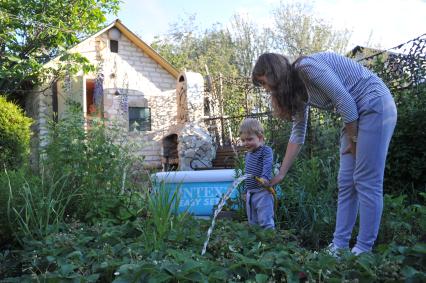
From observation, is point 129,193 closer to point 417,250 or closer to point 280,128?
point 417,250

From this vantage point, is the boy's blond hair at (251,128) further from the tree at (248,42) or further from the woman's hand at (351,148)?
the tree at (248,42)

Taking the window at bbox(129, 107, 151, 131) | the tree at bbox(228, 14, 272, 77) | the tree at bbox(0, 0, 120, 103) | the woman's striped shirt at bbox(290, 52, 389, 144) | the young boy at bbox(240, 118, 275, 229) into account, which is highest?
the tree at bbox(228, 14, 272, 77)

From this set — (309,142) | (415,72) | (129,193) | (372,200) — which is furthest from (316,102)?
(309,142)

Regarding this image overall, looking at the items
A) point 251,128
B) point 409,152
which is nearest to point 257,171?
point 251,128

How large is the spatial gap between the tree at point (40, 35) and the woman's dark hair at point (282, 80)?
7.79 metres

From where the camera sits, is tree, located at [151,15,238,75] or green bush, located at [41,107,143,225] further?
tree, located at [151,15,238,75]

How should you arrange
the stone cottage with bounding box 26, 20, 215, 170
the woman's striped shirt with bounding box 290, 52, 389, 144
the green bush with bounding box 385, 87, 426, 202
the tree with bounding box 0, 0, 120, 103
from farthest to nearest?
the stone cottage with bounding box 26, 20, 215, 170, the tree with bounding box 0, 0, 120, 103, the green bush with bounding box 385, 87, 426, 202, the woman's striped shirt with bounding box 290, 52, 389, 144

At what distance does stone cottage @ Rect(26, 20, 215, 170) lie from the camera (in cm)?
1069

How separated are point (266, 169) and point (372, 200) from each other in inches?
42.1

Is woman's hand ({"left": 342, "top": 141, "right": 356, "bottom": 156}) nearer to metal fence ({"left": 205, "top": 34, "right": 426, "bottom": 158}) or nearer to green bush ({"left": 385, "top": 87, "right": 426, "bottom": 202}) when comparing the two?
green bush ({"left": 385, "top": 87, "right": 426, "bottom": 202})

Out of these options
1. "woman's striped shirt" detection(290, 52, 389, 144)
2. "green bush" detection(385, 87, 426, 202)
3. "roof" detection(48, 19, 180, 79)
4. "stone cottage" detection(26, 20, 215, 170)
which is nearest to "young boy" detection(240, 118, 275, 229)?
"woman's striped shirt" detection(290, 52, 389, 144)

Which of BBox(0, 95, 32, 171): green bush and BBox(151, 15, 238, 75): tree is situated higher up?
BBox(151, 15, 238, 75): tree

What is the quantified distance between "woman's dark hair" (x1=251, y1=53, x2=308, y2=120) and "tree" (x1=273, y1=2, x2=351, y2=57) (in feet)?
55.3

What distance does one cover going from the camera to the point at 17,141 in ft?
21.3
